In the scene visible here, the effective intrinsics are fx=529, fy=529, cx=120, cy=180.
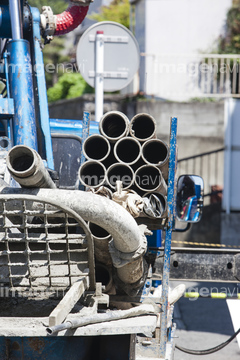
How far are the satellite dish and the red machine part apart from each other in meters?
1.03

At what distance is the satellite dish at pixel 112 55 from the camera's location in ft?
21.9

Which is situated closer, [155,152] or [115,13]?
[155,152]

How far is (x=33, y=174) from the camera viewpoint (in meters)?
2.71

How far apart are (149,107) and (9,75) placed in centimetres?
701

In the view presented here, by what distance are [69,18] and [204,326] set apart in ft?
14.0

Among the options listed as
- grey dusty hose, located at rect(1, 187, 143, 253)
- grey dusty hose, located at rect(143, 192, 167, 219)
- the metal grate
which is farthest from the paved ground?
grey dusty hose, located at rect(1, 187, 143, 253)

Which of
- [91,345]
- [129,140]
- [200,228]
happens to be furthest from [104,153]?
[200,228]

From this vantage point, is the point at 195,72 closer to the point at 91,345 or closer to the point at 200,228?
the point at 200,228

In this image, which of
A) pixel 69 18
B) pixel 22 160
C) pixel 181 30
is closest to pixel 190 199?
pixel 22 160

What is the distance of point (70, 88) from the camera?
52.8ft

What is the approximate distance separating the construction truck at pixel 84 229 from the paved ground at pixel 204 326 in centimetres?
186

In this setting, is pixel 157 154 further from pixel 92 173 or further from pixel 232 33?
pixel 232 33

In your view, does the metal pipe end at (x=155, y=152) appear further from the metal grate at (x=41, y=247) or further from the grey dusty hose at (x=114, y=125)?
the metal grate at (x=41, y=247)

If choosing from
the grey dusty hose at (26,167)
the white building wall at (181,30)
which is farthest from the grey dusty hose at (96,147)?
the white building wall at (181,30)
